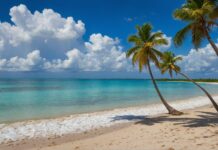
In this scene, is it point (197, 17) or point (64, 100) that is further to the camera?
point (64, 100)

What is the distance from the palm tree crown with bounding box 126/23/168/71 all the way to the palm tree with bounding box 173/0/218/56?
3454 millimetres

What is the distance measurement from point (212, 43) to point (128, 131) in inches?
270

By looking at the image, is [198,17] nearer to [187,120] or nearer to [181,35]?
[181,35]

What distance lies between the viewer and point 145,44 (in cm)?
1912

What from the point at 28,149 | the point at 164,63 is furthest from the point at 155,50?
the point at 28,149

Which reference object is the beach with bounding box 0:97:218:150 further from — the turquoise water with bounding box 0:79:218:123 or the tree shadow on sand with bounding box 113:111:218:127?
the turquoise water with bounding box 0:79:218:123

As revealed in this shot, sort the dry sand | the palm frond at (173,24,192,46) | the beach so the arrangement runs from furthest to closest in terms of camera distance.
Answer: the palm frond at (173,24,192,46) < the beach < the dry sand

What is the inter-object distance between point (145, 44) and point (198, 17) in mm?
5543

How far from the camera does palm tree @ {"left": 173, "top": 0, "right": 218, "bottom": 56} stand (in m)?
13.8

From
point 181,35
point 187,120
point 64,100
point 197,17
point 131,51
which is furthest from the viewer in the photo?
point 64,100

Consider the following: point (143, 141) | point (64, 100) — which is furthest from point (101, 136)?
point (64, 100)

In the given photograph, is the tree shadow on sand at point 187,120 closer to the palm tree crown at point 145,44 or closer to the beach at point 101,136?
the beach at point 101,136

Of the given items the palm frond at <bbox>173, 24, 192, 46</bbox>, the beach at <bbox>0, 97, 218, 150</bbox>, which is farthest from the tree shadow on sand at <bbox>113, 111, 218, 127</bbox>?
the palm frond at <bbox>173, 24, 192, 46</bbox>

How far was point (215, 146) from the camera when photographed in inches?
359
